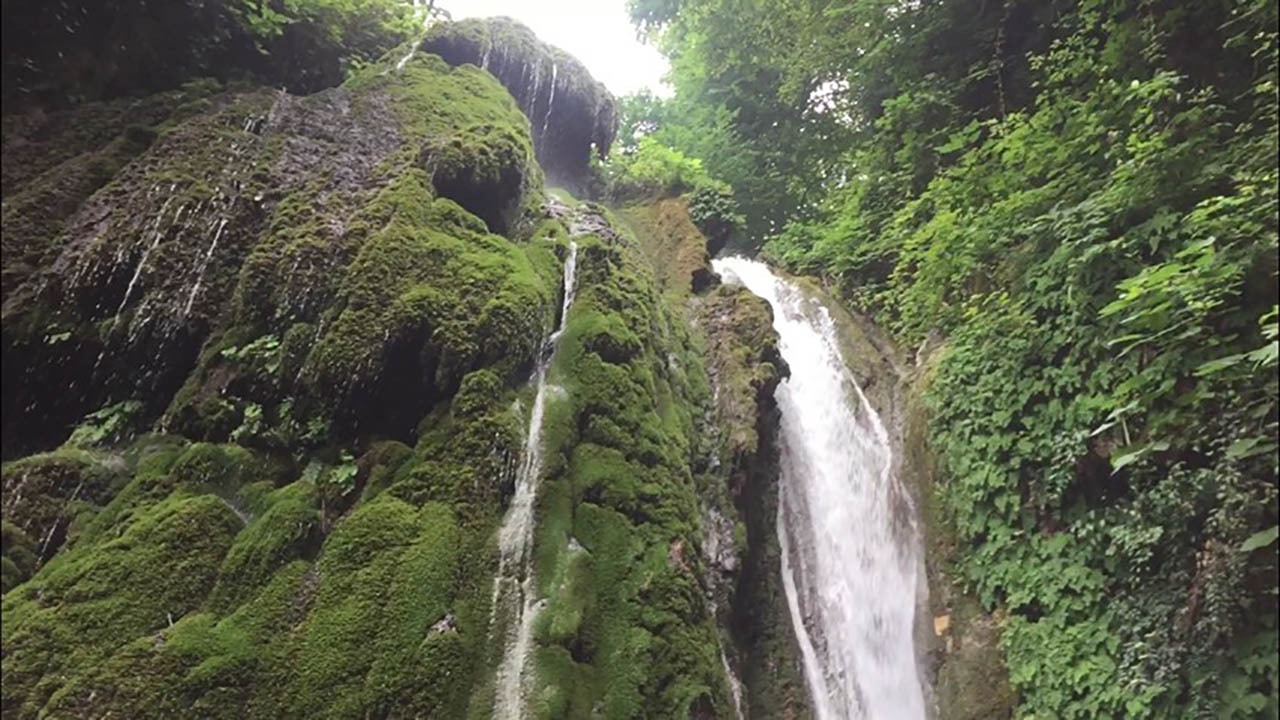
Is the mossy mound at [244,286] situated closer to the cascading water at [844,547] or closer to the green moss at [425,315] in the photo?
the green moss at [425,315]

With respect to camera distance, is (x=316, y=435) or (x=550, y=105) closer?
(x=316, y=435)

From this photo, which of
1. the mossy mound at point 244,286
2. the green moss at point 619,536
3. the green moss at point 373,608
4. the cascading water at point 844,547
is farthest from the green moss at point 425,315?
the cascading water at point 844,547

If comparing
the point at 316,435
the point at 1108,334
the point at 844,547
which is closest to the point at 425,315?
the point at 316,435

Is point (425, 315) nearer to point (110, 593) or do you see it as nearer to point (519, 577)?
point (519, 577)

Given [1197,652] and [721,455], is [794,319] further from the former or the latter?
[1197,652]

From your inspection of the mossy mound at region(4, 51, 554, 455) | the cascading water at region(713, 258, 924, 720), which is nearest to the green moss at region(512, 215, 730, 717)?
the mossy mound at region(4, 51, 554, 455)

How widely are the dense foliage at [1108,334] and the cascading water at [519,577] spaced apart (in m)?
3.69

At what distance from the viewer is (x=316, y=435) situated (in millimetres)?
4754

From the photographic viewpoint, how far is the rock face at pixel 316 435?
3734mm

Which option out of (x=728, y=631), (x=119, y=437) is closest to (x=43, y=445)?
(x=119, y=437)

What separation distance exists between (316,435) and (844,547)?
15.9 ft

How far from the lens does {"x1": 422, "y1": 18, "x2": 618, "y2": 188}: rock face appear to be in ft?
30.7

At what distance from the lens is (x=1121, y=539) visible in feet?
16.2

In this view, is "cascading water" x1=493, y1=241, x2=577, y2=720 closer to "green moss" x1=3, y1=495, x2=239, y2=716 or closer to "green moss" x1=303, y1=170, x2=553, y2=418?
"green moss" x1=303, y1=170, x2=553, y2=418
